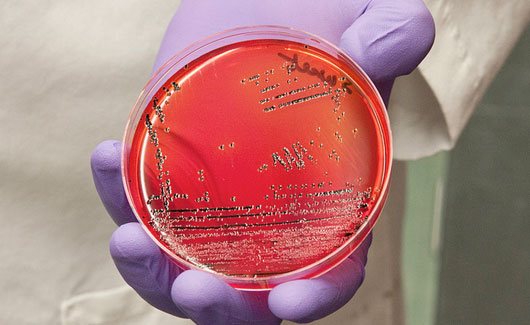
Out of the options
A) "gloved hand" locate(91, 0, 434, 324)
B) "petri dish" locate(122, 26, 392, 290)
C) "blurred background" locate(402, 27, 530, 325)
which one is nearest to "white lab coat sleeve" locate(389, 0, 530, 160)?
"gloved hand" locate(91, 0, 434, 324)

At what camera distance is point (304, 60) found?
63 centimetres

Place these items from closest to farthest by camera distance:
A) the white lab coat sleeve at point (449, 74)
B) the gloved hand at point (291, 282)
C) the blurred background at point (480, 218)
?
the gloved hand at point (291, 282) → the white lab coat sleeve at point (449, 74) → the blurred background at point (480, 218)

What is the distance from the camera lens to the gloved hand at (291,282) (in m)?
0.58

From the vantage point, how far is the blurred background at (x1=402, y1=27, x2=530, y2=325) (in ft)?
4.22

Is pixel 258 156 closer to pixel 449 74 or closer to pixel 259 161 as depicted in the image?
pixel 259 161

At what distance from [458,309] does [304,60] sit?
3.70 feet

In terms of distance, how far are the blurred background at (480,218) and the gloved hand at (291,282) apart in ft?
2.36

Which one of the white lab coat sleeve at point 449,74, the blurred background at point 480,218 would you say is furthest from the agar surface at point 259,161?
the blurred background at point 480,218

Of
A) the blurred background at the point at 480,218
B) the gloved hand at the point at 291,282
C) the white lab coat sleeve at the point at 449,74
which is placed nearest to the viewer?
the gloved hand at the point at 291,282

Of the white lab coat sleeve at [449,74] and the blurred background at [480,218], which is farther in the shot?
the blurred background at [480,218]

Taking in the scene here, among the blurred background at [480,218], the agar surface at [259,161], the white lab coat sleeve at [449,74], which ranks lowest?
the blurred background at [480,218]

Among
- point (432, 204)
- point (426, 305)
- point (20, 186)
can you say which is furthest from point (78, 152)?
point (426, 305)

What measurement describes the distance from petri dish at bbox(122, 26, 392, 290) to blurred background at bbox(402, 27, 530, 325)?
83cm

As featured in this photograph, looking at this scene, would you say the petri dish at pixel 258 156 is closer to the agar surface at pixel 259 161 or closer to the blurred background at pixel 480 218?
the agar surface at pixel 259 161
